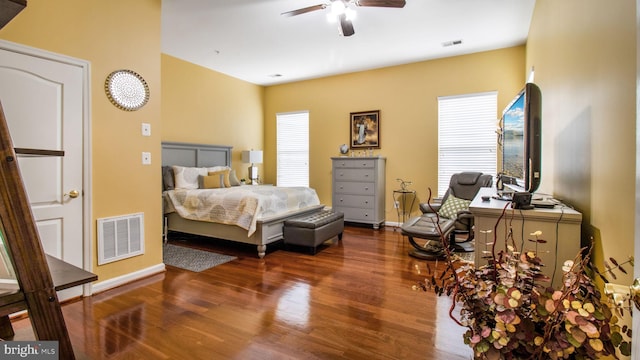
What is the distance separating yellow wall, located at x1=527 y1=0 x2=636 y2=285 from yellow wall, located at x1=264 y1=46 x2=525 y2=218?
7.70 ft

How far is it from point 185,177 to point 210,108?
5.33ft

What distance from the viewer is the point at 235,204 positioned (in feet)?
13.0

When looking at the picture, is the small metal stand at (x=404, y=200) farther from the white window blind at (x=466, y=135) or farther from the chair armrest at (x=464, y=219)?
the chair armrest at (x=464, y=219)

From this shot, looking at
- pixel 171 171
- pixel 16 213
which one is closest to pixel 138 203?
pixel 171 171

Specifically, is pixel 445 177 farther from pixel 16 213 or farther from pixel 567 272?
pixel 16 213

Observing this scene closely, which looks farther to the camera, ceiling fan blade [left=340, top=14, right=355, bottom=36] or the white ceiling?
the white ceiling

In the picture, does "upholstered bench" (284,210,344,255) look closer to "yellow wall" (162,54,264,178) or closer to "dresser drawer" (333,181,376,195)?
"dresser drawer" (333,181,376,195)

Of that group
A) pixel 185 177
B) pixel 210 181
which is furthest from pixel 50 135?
pixel 210 181

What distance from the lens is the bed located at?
3846mm

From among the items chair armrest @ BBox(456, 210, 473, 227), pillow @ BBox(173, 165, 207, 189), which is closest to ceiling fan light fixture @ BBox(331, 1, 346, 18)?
chair armrest @ BBox(456, 210, 473, 227)

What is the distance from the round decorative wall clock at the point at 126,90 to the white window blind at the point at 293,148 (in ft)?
12.3

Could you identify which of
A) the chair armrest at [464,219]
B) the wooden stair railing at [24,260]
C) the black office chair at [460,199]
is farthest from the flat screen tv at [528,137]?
the wooden stair railing at [24,260]

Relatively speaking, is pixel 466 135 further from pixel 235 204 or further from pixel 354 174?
pixel 235 204

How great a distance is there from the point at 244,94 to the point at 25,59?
4.35m
